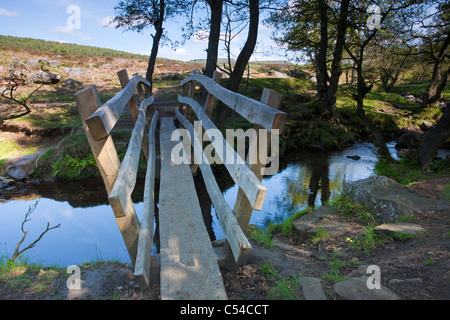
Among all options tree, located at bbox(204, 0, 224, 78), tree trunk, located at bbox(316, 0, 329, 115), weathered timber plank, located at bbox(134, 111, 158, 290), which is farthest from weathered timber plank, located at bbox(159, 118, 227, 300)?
tree trunk, located at bbox(316, 0, 329, 115)

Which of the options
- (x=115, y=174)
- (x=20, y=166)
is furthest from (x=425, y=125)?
(x=20, y=166)

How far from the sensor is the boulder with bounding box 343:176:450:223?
4164 millimetres

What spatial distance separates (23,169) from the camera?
27.5 ft

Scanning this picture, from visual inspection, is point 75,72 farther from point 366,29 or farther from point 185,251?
point 185,251

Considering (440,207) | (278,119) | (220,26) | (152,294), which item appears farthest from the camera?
(220,26)

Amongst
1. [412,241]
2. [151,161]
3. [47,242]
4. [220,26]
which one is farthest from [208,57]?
[412,241]

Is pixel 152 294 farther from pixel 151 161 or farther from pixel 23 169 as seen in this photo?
pixel 23 169

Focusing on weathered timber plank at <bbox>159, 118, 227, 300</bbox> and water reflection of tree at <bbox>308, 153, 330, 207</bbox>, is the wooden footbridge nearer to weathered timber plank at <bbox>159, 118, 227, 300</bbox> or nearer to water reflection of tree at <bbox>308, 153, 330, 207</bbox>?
weathered timber plank at <bbox>159, 118, 227, 300</bbox>

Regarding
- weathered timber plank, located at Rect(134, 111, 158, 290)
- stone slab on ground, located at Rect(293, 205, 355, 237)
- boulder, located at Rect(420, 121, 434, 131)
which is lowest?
stone slab on ground, located at Rect(293, 205, 355, 237)

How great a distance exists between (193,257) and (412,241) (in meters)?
2.42

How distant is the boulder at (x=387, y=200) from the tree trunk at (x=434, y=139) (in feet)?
11.8

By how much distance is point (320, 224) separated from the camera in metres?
4.22

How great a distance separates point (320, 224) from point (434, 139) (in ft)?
17.5

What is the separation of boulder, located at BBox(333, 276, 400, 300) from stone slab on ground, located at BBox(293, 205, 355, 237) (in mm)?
1608
